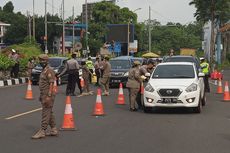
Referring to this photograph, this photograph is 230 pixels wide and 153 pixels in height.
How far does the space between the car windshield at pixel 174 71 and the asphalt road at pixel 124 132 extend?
3.69 feet

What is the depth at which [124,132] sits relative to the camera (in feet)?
40.4

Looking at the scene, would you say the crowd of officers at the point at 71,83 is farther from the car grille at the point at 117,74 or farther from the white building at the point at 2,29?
the white building at the point at 2,29

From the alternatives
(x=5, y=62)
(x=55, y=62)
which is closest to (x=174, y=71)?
(x=55, y=62)

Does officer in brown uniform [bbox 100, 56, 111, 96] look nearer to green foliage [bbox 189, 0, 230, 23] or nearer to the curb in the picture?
the curb

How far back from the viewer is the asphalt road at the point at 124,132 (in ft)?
33.3

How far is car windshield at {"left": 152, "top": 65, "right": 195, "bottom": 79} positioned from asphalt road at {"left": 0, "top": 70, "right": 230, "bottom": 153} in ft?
3.69

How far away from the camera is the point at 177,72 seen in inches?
692

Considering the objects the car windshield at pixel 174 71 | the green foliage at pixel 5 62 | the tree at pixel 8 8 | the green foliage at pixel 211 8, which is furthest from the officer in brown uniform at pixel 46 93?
the tree at pixel 8 8

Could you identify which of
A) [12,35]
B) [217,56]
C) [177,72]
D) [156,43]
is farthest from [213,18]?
[156,43]

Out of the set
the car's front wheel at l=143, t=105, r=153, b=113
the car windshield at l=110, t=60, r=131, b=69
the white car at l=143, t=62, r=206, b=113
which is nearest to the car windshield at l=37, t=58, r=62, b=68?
the car windshield at l=110, t=60, r=131, b=69

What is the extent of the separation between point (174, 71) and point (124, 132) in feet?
18.9

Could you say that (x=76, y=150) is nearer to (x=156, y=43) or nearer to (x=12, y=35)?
(x=12, y=35)

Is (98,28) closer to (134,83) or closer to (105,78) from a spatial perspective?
(105,78)

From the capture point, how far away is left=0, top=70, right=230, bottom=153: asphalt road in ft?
33.3
